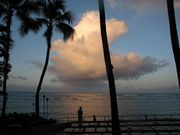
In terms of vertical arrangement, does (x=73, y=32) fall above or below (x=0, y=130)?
above

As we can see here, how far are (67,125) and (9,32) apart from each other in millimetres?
7461

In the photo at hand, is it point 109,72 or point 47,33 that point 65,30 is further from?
point 109,72

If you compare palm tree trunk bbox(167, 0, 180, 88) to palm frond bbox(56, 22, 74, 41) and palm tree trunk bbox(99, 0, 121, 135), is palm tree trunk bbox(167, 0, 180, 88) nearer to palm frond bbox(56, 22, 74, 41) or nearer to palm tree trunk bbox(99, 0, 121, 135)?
palm tree trunk bbox(99, 0, 121, 135)

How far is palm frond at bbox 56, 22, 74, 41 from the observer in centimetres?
2623

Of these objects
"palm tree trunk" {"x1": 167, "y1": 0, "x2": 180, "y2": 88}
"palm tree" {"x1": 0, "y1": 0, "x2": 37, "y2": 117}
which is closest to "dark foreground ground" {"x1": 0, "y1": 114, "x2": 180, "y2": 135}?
"palm tree" {"x1": 0, "y1": 0, "x2": 37, "y2": 117}

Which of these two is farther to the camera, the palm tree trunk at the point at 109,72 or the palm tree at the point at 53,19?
the palm tree at the point at 53,19

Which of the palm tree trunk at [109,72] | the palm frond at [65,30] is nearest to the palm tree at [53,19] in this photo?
the palm frond at [65,30]

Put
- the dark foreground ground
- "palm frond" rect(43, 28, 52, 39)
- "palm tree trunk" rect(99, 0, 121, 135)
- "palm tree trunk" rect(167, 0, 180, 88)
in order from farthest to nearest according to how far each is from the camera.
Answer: "palm frond" rect(43, 28, 52, 39), the dark foreground ground, "palm tree trunk" rect(99, 0, 121, 135), "palm tree trunk" rect(167, 0, 180, 88)

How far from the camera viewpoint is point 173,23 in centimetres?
1330

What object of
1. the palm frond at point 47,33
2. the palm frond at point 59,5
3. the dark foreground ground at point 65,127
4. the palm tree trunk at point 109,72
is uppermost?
the palm frond at point 59,5

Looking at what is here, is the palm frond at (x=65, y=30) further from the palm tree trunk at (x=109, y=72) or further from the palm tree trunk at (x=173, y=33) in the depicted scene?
the palm tree trunk at (x=173, y=33)

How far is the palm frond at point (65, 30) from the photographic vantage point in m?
26.2

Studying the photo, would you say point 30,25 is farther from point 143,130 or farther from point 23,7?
point 143,130

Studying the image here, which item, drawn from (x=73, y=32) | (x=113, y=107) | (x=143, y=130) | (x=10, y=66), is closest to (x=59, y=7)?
(x=73, y=32)
